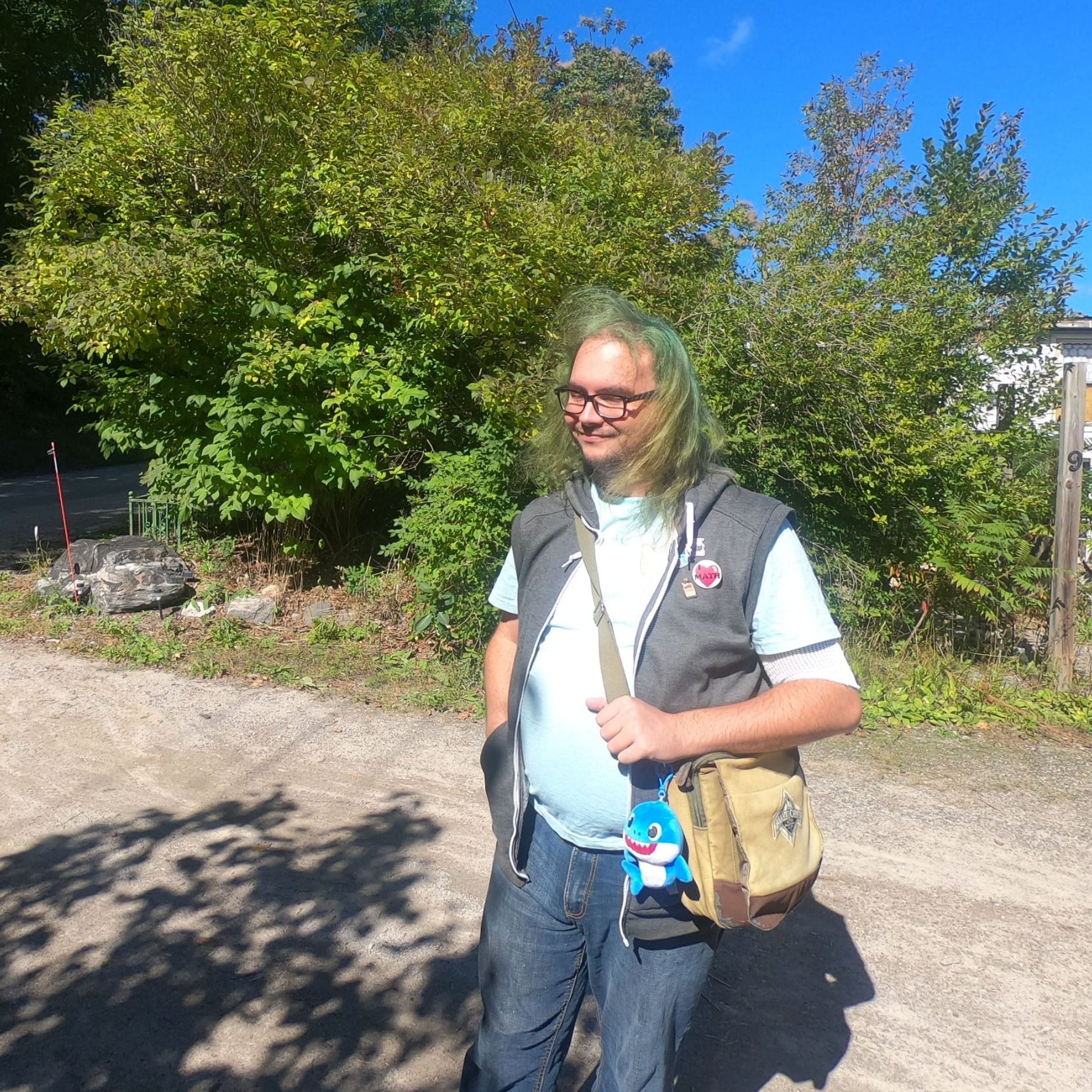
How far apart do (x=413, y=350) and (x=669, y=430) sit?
5116 mm

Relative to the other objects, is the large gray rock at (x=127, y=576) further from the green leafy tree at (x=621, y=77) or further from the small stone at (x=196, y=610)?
the green leafy tree at (x=621, y=77)

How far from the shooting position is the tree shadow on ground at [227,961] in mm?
2584

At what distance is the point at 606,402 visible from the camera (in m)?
1.77

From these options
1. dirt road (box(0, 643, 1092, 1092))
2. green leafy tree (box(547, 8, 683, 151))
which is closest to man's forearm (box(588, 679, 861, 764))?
dirt road (box(0, 643, 1092, 1092))

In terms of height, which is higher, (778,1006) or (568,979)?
(568,979)

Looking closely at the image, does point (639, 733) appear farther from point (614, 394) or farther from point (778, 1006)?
point (778, 1006)

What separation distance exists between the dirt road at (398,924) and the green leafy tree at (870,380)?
149 centimetres

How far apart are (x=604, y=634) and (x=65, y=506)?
16.2 m

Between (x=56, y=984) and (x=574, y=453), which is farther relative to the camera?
(x=56, y=984)

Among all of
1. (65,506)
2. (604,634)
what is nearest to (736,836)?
(604,634)

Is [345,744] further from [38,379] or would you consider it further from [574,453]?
[38,379]

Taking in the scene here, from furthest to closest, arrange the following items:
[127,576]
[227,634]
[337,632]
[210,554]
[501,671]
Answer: [210,554] → [127,576] → [337,632] → [227,634] → [501,671]

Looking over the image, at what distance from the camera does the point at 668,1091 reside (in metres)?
1.74

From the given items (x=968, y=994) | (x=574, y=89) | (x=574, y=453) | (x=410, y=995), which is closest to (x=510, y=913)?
(x=574, y=453)
